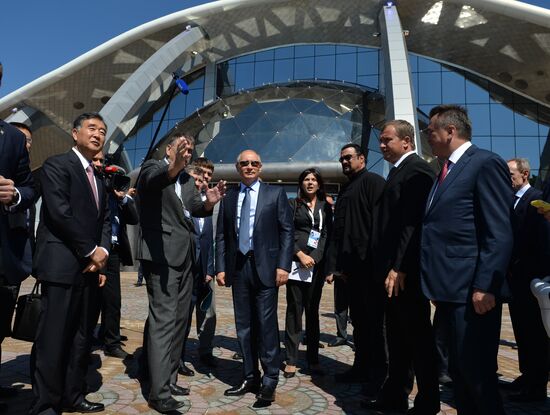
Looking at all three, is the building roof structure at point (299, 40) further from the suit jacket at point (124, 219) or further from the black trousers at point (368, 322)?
the black trousers at point (368, 322)

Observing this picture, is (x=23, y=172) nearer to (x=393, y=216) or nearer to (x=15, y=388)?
(x=15, y=388)

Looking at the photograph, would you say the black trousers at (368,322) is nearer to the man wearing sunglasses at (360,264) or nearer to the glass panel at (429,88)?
the man wearing sunglasses at (360,264)

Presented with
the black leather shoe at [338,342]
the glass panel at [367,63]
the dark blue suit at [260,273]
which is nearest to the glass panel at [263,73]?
the glass panel at [367,63]

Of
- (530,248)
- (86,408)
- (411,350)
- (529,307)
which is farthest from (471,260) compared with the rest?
(86,408)

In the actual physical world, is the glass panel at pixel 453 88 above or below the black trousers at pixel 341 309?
above

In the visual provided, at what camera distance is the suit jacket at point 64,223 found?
2787 mm

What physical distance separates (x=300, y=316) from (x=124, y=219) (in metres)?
2.29

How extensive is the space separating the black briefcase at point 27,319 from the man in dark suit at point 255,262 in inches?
57.3

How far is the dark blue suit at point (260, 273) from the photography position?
11.8ft

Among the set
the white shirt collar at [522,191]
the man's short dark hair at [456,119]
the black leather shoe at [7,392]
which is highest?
the man's short dark hair at [456,119]

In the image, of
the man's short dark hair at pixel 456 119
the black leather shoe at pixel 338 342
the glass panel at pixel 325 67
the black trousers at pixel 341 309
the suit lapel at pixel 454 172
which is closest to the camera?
the suit lapel at pixel 454 172

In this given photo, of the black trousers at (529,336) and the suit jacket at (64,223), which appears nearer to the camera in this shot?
the suit jacket at (64,223)

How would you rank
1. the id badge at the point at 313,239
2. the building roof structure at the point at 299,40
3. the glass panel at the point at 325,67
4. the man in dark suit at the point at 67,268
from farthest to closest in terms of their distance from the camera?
1. the glass panel at the point at 325,67
2. the building roof structure at the point at 299,40
3. the id badge at the point at 313,239
4. the man in dark suit at the point at 67,268

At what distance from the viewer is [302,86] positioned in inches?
885
